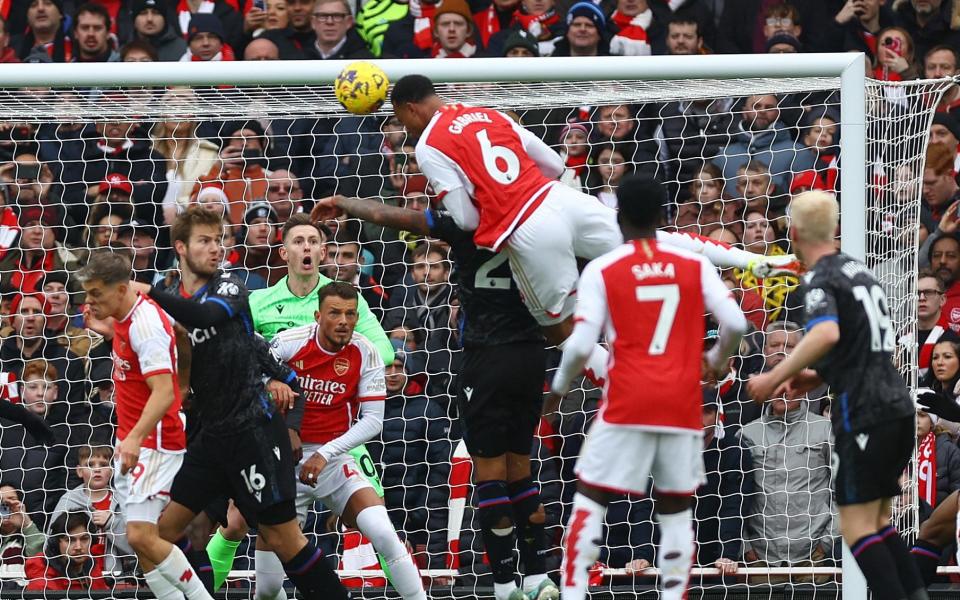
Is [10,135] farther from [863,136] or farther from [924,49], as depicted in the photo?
[924,49]

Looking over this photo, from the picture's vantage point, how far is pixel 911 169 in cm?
941

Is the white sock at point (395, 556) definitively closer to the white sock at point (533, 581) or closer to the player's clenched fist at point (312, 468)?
the player's clenched fist at point (312, 468)

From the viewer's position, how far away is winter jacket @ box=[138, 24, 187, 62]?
41.1 ft

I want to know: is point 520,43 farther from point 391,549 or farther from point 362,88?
point 391,549

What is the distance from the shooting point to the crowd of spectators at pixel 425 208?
31.7ft

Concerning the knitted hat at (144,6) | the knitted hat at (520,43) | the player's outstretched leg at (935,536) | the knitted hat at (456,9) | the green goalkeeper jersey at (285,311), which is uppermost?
the knitted hat at (144,6)

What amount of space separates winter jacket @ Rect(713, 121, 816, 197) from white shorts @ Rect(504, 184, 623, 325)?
10.1ft

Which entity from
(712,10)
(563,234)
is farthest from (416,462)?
(712,10)

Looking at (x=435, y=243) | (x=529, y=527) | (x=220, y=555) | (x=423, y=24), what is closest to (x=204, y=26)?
(x=423, y=24)

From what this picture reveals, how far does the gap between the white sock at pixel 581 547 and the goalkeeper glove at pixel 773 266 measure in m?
1.62

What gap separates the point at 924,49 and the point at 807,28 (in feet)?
3.17

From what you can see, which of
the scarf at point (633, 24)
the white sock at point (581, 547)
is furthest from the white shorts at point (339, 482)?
the scarf at point (633, 24)

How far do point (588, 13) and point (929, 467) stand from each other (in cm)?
456

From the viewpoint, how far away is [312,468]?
8188 mm
